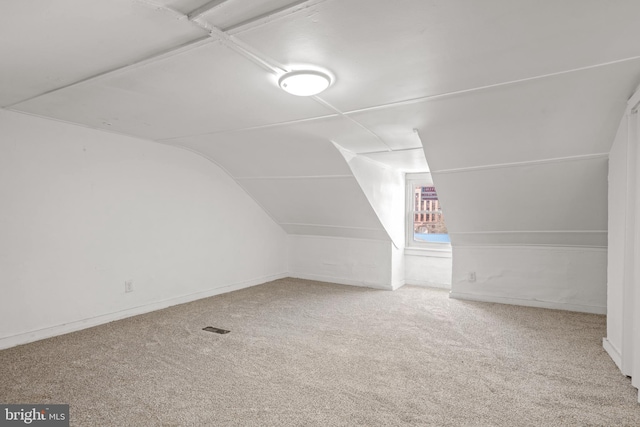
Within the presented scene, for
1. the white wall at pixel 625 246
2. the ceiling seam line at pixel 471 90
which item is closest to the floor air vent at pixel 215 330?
the ceiling seam line at pixel 471 90

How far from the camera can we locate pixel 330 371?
8.55 ft

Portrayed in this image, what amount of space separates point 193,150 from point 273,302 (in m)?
2.23

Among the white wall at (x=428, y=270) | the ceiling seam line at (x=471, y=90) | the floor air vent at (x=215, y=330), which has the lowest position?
the floor air vent at (x=215, y=330)

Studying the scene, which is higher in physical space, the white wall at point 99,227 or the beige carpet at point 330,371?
the white wall at point 99,227

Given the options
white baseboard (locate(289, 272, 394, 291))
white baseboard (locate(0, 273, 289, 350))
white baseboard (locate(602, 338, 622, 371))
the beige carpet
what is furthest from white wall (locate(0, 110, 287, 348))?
white baseboard (locate(602, 338, 622, 371))

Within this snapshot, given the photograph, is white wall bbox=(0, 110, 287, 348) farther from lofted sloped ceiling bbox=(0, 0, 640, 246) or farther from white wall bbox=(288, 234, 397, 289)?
white wall bbox=(288, 234, 397, 289)

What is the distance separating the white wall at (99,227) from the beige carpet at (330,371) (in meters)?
0.31

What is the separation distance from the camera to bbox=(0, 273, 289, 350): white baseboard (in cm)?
303

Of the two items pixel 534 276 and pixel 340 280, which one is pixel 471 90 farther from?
pixel 340 280

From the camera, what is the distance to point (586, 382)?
2.45 metres

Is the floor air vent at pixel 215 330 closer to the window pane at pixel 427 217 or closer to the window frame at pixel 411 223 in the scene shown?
the window frame at pixel 411 223

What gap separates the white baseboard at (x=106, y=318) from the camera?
119 inches

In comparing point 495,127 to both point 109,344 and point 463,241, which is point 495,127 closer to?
point 463,241

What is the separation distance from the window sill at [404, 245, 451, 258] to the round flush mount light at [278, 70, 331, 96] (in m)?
3.91
